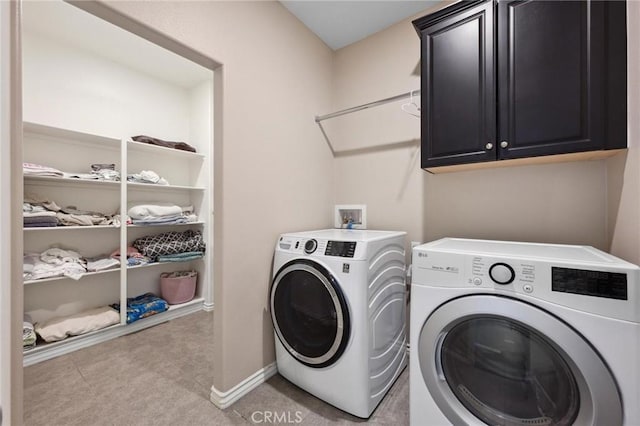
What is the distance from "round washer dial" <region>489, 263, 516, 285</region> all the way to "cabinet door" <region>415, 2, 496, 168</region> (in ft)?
2.07

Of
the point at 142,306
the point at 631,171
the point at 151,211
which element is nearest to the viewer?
the point at 631,171

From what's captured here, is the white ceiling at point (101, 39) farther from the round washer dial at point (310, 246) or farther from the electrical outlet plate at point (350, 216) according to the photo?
the round washer dial at point (310, 246)

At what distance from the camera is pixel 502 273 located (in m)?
0.88

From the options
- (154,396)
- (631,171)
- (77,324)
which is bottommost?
(154,396)

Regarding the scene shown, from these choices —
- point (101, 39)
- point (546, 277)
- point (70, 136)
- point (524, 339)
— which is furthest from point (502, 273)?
point (101, 39)

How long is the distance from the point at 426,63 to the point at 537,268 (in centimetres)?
119

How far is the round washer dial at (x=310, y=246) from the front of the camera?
1397 millimetres

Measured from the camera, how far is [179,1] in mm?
1166

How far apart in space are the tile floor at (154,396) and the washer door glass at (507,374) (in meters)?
0.51

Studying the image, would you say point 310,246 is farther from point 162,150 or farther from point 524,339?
point 162,150

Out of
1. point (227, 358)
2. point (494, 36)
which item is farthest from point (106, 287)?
point (494, 36)

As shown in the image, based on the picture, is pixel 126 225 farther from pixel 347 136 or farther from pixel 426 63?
pixel 426 63

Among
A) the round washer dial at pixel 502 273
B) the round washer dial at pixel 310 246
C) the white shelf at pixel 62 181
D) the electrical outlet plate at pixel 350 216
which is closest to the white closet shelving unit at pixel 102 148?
the white shelf at pixel 62 181

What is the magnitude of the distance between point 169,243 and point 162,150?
3.14 ft
